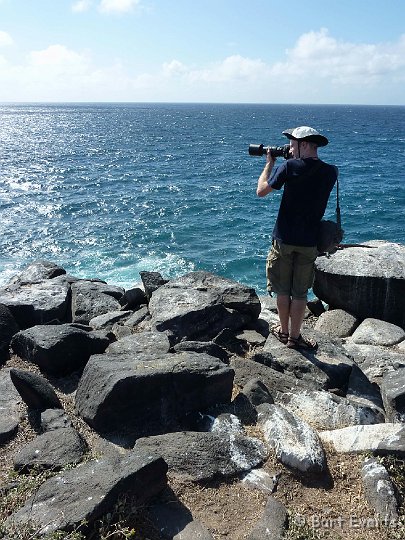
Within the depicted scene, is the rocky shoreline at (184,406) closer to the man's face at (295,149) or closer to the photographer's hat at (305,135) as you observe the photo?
the man's face at (295,149)

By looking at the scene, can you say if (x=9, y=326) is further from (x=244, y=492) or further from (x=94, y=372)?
(x=244, y=492)

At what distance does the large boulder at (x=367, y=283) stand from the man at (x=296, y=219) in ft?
11.7

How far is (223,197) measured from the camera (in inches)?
1303

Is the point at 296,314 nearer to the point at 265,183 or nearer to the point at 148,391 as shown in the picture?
the point at 265,183

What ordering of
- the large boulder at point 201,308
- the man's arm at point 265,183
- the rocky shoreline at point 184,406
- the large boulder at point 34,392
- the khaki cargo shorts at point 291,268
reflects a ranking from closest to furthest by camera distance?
1. the rocky shoreline at point 184,406
2. the large boulder at point 34,392
3. the man's arm at point 265,183
4. the khaki cargo shorts at point 291,268
5. the large boulder at point 201,308

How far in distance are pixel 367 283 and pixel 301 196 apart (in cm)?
475

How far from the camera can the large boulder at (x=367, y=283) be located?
1014 centimetres

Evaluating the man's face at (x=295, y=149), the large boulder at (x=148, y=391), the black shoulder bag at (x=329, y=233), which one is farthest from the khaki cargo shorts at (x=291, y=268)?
the large boulder at (x=148, y=391)

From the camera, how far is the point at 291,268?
22.1 ft

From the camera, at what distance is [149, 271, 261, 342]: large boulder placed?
773 centimetres

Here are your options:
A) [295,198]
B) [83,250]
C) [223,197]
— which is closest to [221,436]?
[295,198]

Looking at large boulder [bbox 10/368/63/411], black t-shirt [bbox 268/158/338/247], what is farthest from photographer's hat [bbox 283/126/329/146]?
large boulder [bbox 10/368/63/411]

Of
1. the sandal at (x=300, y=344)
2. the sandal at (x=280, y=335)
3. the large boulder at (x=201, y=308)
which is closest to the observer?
the sandal at (x=300, y=344)

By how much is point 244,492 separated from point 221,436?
60cm
